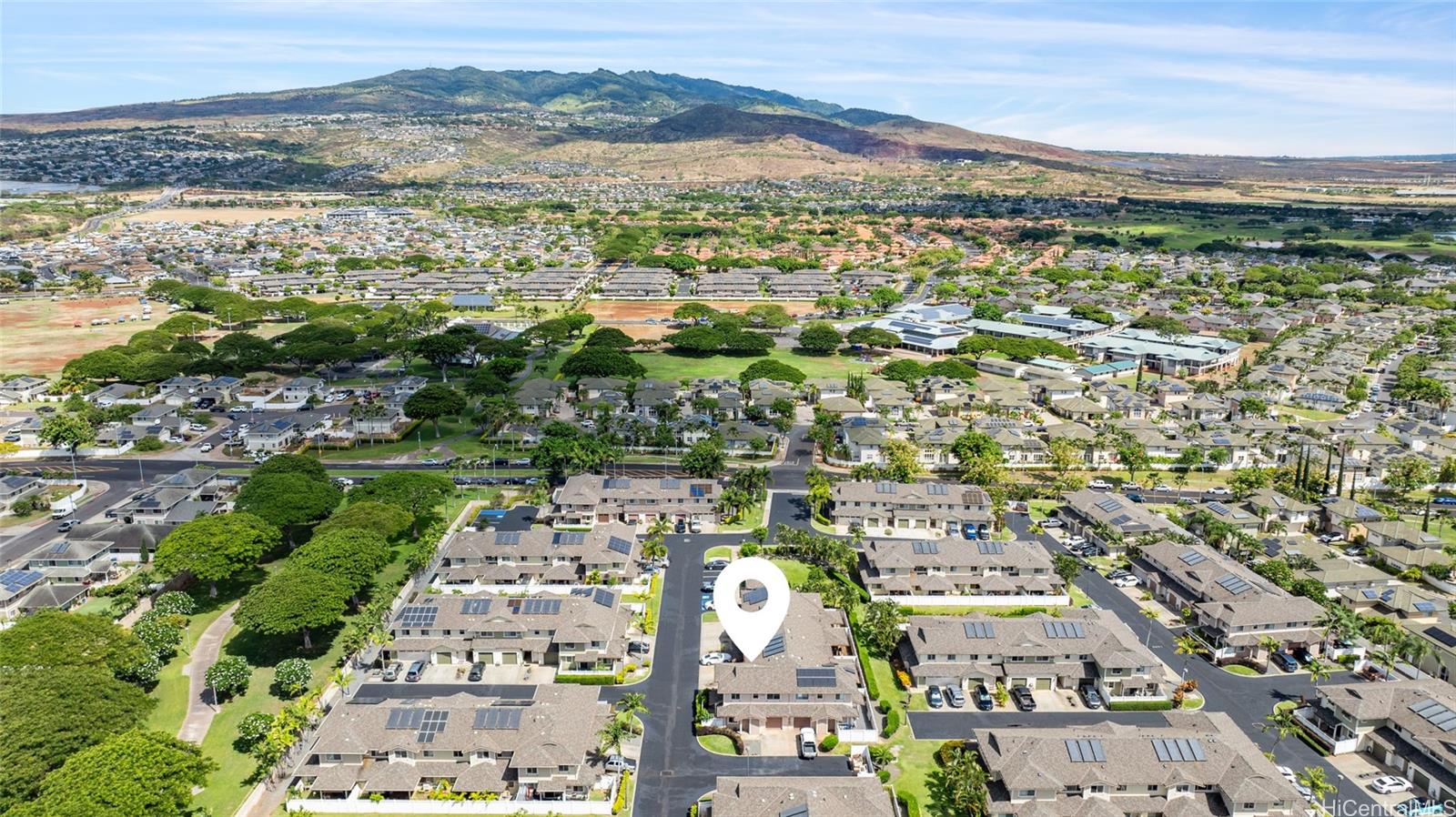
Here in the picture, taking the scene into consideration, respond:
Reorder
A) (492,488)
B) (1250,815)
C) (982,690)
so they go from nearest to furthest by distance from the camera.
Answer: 1. (1250,815)
2. (982,690)
3. (492,488)

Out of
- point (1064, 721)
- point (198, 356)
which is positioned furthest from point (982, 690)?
point (198, 356)

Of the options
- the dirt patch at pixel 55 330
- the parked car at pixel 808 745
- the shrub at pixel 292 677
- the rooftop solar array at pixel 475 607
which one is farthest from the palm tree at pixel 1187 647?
the dirt patch at pixel 55 330

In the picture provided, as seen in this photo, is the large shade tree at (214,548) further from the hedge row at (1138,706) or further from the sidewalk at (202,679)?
the hedge row at (1138,706)

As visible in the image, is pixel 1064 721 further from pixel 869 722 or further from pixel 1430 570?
pixel 1430 570

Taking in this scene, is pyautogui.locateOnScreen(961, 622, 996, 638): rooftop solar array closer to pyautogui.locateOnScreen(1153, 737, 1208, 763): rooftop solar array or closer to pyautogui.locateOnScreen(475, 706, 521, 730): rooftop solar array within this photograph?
pyautogui.locateOnScreen(1153, 737, 1208, 763): rooftop solar array

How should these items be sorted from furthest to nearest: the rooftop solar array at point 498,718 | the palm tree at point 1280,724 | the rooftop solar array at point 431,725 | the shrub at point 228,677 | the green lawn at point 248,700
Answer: the shrub at point 228,677 → the palm tree at point 1280,724 → the rooftop solar array at point 498,718 → the rooftop solar array at point 431,725 → the green lawn at point 248,700

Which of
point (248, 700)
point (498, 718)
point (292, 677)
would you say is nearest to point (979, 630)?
point (498, 718)
